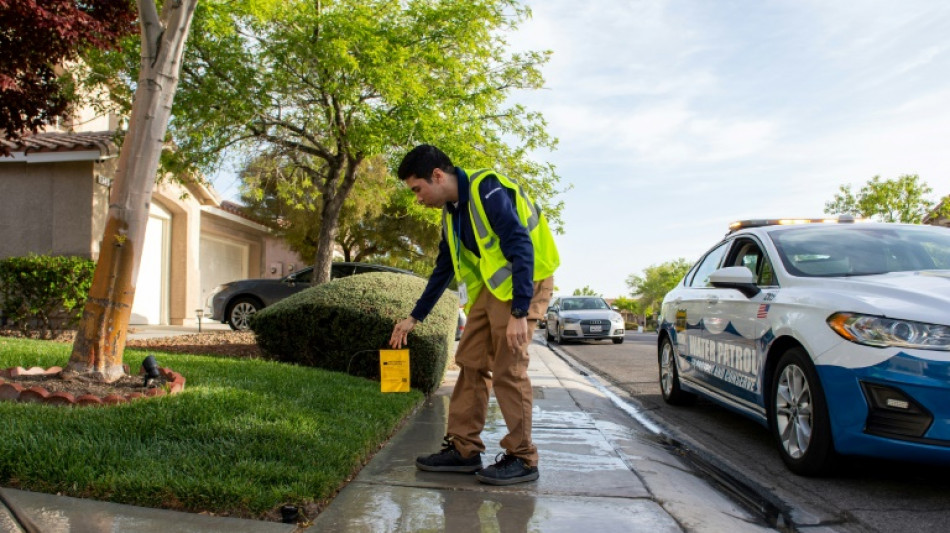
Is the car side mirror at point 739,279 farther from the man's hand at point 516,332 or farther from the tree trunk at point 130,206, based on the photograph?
Result: the tree trunk at point 130,206

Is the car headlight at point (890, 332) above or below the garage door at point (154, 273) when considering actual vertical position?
below

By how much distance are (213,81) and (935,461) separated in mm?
10180

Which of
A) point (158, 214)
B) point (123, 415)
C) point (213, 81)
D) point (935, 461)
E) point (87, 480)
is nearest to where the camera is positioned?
point (87, 480)

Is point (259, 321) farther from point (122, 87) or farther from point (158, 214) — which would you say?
point (158, 214)

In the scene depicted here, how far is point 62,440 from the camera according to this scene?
11.3 feet

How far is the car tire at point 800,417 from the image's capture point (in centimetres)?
404

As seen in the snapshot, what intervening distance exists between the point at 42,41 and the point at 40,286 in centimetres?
364

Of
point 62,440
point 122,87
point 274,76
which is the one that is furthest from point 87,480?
point 122,87

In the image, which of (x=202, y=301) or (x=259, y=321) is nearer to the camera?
(x=259, y=321)

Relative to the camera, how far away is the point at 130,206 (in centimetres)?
514

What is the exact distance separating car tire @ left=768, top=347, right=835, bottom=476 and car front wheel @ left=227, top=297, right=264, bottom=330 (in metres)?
10.7

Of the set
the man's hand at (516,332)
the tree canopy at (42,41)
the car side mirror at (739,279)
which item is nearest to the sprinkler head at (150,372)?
the man's hand at (516,332)

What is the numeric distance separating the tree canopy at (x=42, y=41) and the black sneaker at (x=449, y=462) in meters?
5.98

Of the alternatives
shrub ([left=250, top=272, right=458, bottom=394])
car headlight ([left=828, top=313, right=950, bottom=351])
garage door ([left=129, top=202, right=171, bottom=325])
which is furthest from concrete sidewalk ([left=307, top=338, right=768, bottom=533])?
garage door ([left=129, top=202, right=171, bottom=325])
